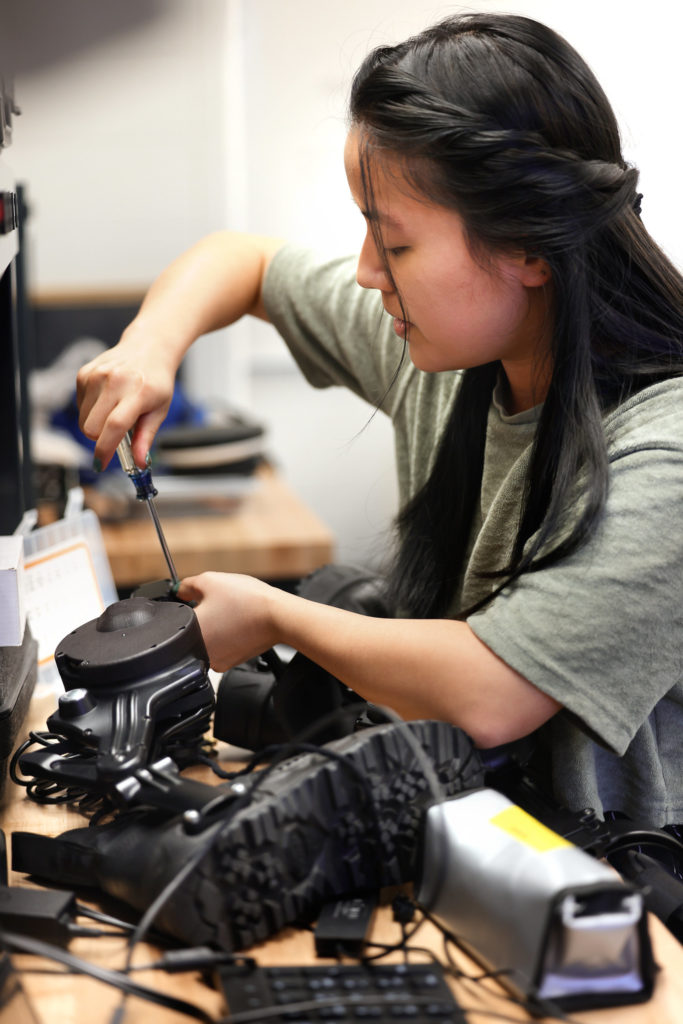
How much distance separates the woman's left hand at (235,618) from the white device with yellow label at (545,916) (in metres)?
0.24

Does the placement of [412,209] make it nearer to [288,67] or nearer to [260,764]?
[260,764]

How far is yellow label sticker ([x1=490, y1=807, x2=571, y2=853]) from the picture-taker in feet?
1.83

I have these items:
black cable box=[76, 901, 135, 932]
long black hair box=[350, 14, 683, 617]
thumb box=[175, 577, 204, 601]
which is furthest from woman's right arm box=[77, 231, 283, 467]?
black cable box=[76, 901, 135, 932]

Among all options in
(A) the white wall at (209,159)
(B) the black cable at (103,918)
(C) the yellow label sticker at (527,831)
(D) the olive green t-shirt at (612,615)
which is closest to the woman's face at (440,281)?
(D) the olive green t-shirt at (612,615)

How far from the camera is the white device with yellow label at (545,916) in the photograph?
521 millimetres

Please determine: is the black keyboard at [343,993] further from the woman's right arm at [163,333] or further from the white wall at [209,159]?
the white wall at [209,159]

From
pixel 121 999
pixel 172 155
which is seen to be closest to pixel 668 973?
pixel 121 999

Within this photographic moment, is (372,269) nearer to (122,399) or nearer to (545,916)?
(122,399)

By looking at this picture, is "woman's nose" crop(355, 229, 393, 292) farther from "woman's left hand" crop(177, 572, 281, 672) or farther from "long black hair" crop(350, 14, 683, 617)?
"woman's left hand" crop(177, 572, 281, 672)

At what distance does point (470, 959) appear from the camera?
0.58m

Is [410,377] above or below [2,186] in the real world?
below

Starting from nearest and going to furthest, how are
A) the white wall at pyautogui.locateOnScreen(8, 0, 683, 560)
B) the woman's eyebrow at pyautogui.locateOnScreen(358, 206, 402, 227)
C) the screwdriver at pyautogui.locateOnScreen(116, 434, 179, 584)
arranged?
the woman's eyebrow at pyautogui.locateOnScreen(358, 206, 402, 227)
the screwdriver at pyautogui.locateOnScreen(116, 434, 179, 584)
the white wall at pyautogui.locateOnScreen(8, 0, 683, 560)

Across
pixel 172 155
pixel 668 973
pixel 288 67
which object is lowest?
pixel 668 973

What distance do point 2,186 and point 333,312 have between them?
1.42ft
